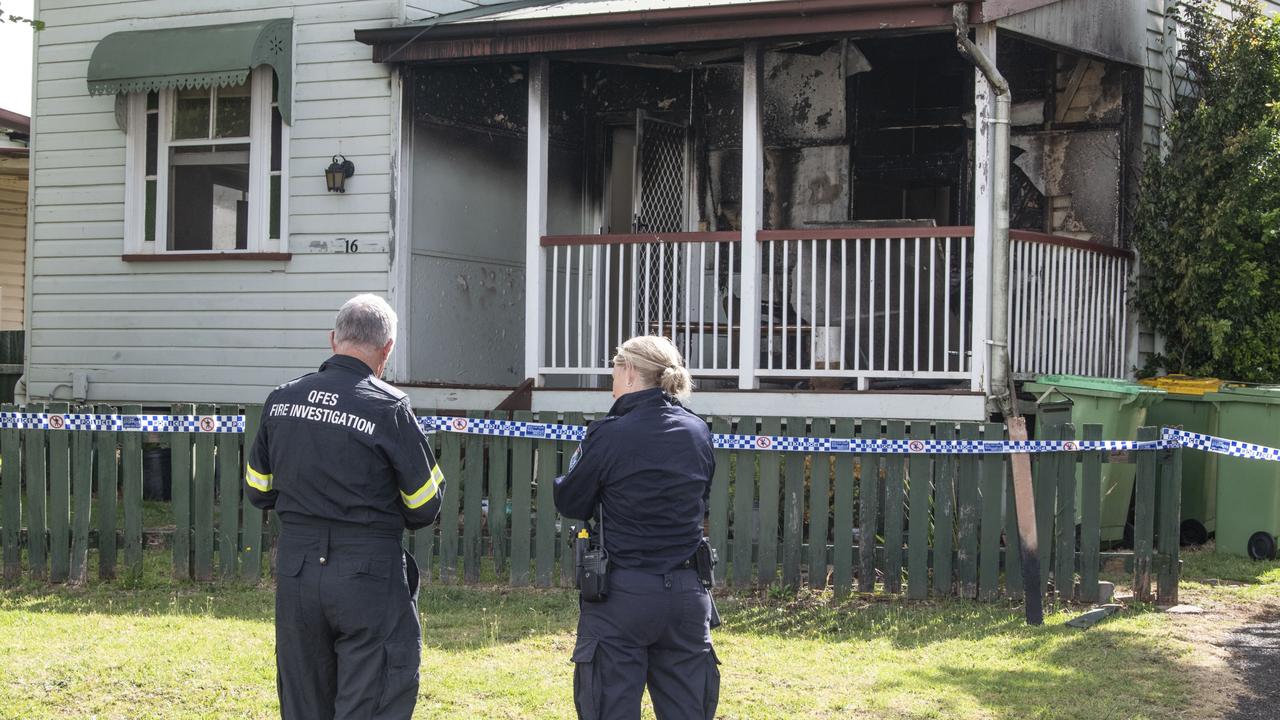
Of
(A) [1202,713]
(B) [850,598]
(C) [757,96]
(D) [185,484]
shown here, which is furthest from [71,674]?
(C) [757,96]

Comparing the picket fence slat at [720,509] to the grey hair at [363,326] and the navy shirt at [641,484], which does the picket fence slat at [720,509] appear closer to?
the navy shirt at [641,484]

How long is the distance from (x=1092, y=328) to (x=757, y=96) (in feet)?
11.0

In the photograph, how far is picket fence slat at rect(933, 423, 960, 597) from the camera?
26.7ft

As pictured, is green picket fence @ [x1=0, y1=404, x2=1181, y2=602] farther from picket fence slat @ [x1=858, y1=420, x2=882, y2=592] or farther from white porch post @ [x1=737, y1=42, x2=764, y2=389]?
white porch post @ [x1=737, y1=42, x2=764, y2=389]

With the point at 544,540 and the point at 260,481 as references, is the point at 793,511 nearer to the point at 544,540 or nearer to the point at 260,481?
the point at 544,540

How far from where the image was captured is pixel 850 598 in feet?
27.1

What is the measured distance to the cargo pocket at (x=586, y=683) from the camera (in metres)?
4.48

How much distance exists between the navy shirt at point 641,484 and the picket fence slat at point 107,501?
4.96m

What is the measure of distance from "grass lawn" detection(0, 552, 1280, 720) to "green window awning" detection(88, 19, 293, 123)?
4.78m

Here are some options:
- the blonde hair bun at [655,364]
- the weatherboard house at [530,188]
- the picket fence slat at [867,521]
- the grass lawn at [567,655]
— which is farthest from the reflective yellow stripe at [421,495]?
the weatherboard house at [530,188]

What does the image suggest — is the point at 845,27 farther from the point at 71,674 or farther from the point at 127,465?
the point at 71,674

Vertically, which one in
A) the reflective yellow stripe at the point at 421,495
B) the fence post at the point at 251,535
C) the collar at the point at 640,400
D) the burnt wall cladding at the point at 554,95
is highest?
the burnt wall cladding at the point at 554,95

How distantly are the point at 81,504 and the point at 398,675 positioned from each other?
197 inches

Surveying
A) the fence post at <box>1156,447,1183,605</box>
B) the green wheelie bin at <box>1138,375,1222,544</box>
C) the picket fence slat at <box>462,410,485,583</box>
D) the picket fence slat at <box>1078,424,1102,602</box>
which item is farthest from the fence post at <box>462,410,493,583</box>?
the green wheelie bin at <box>1138,375,1222,544</box>
